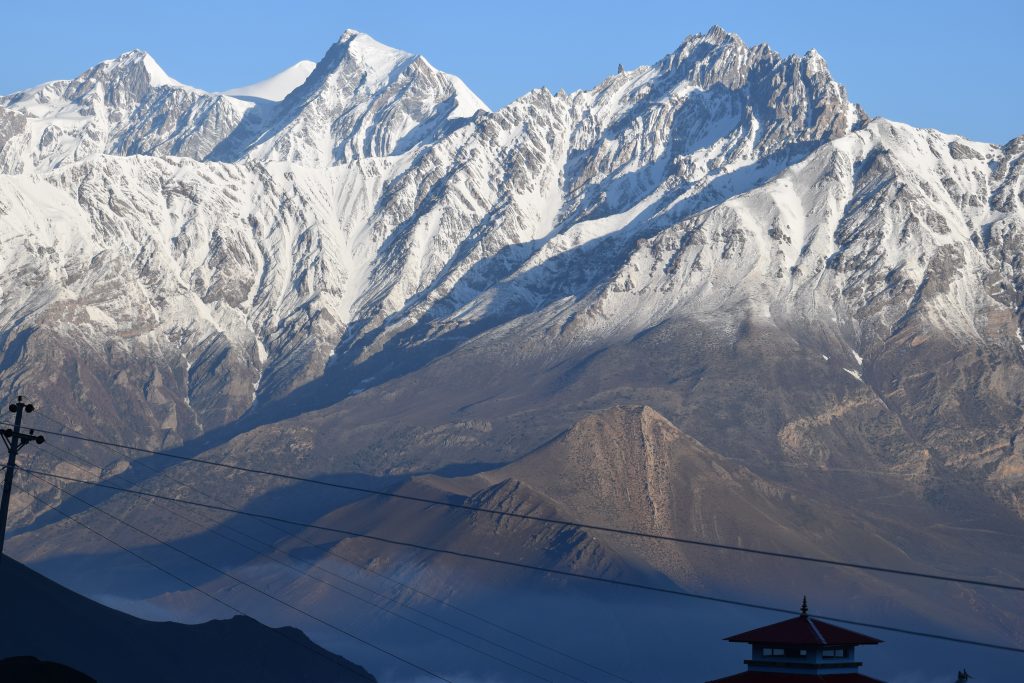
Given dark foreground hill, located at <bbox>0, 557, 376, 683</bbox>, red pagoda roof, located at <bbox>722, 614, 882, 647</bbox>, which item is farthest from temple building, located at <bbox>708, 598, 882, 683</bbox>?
dark foreground hill, located at <bbox>0, 557, 376, 683</bbox>

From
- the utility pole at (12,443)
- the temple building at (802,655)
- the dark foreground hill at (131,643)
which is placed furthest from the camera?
the dark foreground hill at (131,643)

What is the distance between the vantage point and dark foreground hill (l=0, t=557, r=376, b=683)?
15488 cm

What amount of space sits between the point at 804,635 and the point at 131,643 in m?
91.3

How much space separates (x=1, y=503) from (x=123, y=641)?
8599cm

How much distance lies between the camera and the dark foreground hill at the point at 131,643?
15488 centimetres

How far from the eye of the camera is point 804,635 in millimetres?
92250

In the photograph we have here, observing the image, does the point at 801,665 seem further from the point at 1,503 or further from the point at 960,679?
the point at 1,503

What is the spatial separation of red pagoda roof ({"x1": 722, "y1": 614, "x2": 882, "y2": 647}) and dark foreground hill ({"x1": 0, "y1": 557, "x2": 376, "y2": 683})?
66.9 m

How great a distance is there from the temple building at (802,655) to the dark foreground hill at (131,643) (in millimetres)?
66829

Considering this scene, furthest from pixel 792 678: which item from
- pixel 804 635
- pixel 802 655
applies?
pixel 804 635

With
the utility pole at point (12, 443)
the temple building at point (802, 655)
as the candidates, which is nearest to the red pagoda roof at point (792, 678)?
the temple building at point (802, 655)

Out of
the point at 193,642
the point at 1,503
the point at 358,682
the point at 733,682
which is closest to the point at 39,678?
the point at 1,503

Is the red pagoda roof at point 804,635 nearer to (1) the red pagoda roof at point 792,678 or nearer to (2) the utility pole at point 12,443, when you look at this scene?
(1) the red pagoda roof at point 792,678

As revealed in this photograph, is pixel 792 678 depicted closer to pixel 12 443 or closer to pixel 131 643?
pixel 12 443
